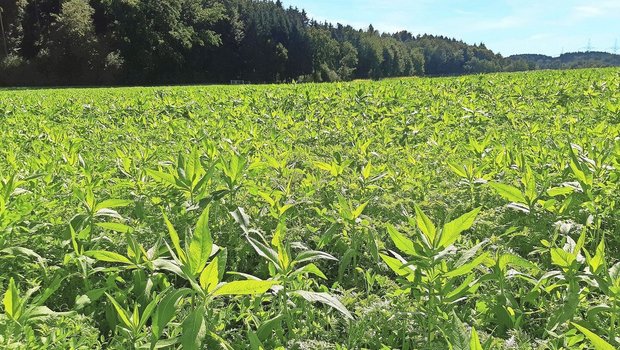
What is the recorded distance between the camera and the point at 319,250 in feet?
7.91

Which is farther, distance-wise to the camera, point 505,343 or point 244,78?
point 244,78

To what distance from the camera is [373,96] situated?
883 cm

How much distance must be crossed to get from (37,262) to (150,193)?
0.79m

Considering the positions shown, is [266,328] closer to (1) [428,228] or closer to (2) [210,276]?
(2) [210,276]

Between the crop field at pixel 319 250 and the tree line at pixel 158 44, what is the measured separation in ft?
178

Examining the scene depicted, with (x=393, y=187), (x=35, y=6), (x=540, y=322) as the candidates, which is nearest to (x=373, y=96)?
(x=393, y=187)

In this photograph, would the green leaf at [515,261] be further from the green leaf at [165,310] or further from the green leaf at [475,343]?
the green leaf at [165,310]

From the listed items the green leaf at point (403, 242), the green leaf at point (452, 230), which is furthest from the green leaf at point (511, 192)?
the green leaf at point (403, 242)

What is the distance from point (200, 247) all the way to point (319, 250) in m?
1.10

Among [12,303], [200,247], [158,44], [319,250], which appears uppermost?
[158,44]

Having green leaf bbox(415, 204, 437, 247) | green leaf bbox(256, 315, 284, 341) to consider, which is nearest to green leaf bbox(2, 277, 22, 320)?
green leaf bbox(256, 315, 284, 341)

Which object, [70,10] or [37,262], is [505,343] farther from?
[70,10]

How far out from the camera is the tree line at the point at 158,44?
52062 mm

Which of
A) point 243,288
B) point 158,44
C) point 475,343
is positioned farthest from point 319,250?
point 158,44
